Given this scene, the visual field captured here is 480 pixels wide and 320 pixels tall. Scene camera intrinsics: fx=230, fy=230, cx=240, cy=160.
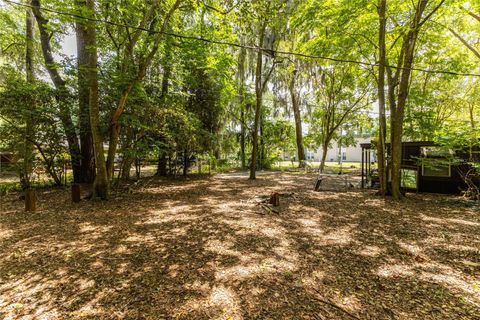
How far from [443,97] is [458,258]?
16960mm

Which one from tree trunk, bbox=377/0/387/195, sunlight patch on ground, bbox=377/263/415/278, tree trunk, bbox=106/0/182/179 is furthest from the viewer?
tree trunk, bbox=377/0/387/195

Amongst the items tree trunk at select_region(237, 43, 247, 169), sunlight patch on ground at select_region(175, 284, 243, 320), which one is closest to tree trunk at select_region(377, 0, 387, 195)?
sunlight patch on ground at select_region(175, 284, 243, 320)

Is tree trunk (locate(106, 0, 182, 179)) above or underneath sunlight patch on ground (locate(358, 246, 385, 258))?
above

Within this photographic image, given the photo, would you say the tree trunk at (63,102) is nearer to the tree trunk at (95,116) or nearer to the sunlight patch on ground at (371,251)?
the tree trunk at (95,116)

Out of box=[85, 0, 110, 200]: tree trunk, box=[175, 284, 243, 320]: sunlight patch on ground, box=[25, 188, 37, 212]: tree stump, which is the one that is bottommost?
box=[175, 284, 243, 320]: sunlight patch on ground

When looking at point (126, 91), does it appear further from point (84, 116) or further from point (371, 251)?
point (371, 251)

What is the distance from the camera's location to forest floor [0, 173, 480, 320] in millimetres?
2328

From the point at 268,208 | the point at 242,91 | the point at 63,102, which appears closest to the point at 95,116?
the point at 63,102

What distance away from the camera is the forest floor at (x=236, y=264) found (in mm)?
2328

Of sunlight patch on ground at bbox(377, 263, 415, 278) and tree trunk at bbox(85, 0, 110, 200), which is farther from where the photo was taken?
tree trunk at bbox(85, 0, 110, 200)

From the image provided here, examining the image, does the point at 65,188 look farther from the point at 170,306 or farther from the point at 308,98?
the point at 308,98

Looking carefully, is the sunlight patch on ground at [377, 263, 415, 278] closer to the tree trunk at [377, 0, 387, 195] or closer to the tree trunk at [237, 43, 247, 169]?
the tree trunk at [377, 0, 387, 195]

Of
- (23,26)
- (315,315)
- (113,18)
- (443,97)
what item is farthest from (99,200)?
(443,97)

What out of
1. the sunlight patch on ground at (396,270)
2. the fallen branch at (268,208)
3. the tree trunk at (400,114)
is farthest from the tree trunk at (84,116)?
the tree trunk at (400,114)
